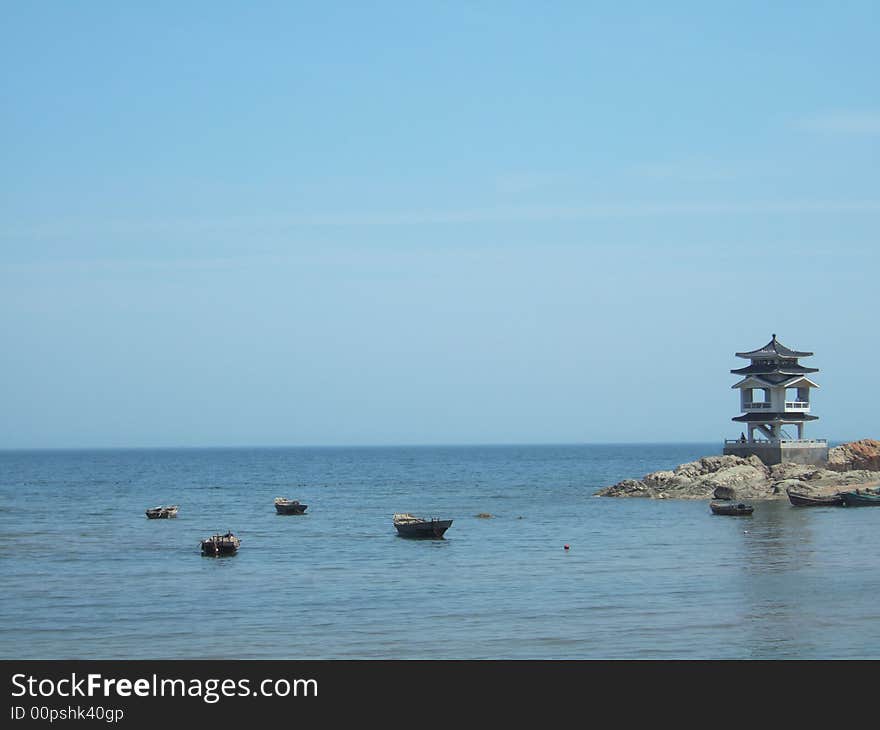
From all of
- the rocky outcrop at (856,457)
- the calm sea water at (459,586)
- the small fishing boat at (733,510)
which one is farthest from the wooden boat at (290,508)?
the rocky outcrop at (856,457)

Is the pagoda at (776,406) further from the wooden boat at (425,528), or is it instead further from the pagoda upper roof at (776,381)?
the wooden boat at (425,528)

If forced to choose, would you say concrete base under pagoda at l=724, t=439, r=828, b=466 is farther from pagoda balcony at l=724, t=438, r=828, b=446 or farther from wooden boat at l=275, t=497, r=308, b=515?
wooden boat at l=275, t=497, r=308, b=515

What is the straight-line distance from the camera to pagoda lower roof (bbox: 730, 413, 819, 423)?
334 feet

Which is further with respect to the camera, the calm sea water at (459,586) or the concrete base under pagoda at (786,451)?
the concrete base under pagoda at (786,451)

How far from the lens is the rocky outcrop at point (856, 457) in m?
106

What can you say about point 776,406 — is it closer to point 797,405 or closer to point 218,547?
point 797,405

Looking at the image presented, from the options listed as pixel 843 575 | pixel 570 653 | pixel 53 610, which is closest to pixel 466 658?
pixel 570 653

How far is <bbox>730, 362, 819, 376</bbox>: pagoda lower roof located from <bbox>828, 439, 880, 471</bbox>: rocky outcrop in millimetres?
9275

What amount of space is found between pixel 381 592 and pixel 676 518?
39980mm

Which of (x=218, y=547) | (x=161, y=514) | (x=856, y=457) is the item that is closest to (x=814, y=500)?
(x=856, y=457)

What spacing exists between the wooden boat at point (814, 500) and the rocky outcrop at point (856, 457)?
1781 cm

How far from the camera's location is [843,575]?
51.2 metres

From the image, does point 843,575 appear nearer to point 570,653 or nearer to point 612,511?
point 570,653
